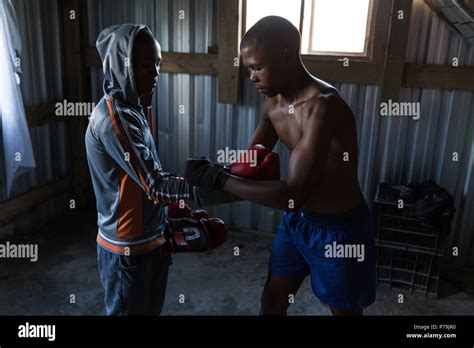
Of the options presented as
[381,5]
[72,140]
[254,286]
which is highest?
[381,5]

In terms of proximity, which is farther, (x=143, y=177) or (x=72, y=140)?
(x=72, y=140)

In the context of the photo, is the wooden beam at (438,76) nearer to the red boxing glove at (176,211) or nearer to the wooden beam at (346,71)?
the wooden beam at (346,71)

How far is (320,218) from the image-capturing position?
2.77 meters

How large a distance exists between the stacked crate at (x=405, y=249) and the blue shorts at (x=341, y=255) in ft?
5.45

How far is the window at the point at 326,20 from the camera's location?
4.77 meters

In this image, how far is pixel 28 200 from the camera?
5250mm

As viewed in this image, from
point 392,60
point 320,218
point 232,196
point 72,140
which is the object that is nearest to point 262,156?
point 232,196

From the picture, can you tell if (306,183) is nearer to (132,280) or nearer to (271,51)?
(271,51)

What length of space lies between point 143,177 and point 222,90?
3.04 meters

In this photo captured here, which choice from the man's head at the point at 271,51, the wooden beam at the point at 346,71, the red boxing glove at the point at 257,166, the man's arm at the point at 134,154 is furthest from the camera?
the wooden beam at the point at 346,71

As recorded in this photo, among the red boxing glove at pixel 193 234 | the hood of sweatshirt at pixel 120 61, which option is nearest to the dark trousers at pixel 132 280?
the red boxing glove at pixel 193 234

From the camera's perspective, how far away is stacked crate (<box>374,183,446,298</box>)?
429 centimetres

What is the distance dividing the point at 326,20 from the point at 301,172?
302cm

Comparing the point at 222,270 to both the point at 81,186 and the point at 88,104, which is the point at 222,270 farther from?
the point at 88,104
